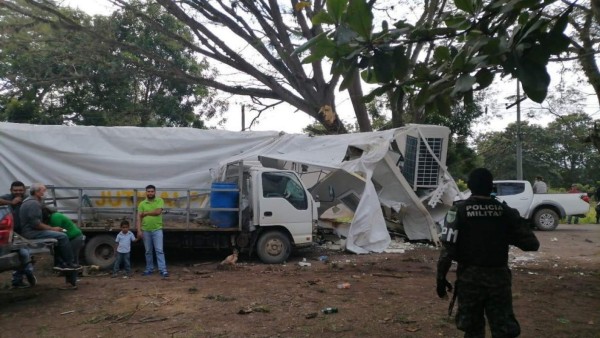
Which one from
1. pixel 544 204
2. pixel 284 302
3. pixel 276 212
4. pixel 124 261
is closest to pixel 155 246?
pixel 124 261

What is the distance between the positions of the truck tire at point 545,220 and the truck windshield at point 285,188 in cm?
895

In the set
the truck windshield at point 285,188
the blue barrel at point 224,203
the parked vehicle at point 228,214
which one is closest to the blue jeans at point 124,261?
the parked vehicle at point 228,214

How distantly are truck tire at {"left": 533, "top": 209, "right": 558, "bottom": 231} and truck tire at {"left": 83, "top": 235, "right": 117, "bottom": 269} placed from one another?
12125 millimetres

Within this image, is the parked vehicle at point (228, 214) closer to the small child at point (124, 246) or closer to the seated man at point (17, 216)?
the small child at point (124, 246)

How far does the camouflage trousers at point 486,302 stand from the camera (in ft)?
12.0

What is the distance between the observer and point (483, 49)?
3092 mm

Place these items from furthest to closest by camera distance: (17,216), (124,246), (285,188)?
1. (285,188)
2. (124,246)
3. (17,216)

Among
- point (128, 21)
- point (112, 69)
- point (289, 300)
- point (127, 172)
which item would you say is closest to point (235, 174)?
point (127, 172)

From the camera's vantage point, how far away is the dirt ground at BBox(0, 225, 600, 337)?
17.4ft

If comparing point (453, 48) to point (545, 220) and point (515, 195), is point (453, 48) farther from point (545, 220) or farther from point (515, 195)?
point (545, 220)

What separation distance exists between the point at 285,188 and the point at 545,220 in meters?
9.53

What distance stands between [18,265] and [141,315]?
167 centimetres

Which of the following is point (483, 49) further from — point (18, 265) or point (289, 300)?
point (18, 265)

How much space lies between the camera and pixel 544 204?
50.5 feet
